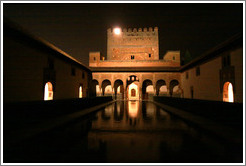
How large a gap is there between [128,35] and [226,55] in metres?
30.6

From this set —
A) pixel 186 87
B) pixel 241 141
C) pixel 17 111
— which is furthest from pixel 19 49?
pixel 186 87

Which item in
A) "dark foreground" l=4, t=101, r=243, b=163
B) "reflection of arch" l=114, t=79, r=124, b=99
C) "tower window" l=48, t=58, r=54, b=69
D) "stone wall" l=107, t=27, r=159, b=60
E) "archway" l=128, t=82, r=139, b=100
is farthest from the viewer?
"stone wall" l=107, t=27, r=159, b=60

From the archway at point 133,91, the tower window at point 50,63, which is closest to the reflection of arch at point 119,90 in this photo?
the archway at point 133,91

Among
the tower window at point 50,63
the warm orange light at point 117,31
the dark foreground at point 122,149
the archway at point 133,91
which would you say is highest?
the warm orange light at point 117,31

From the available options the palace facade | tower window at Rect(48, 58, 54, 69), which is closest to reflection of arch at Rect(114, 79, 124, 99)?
the palace facade

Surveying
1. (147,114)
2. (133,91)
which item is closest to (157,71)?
(133,91)

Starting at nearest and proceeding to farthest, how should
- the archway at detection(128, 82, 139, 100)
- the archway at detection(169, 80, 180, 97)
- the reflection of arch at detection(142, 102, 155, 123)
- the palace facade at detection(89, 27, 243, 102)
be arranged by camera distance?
1. the reflection of arch at detection(142, 102, 155, 123)
2. the palace facade at detection(89, 27, 243, 102)
3. the archway at detection(169, 80, 180, 97)
4. the archway at detection(128, 82, 139, 100)

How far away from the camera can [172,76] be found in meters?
24.6

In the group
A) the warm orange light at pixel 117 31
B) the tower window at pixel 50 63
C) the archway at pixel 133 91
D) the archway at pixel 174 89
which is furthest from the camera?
the warm orange light at pixel 117 31

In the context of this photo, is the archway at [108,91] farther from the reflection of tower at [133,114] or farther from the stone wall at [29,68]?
the reflection of tower at [133,114]

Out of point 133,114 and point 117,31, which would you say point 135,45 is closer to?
point 117,31

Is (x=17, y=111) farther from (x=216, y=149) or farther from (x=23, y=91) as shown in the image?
(x=216, y=149)

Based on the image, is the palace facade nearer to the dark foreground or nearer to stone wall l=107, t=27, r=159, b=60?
stone wall l=107, t=27, r=159, b=60

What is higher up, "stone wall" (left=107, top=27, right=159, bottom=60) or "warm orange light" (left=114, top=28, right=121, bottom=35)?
"warm orange light" (left=114, top=28, right=121, bottom=35)
